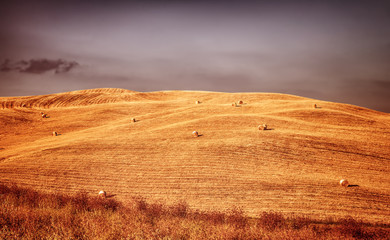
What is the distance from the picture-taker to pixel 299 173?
15.4 meters

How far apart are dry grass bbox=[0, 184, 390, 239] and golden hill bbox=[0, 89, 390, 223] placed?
56.0 inches

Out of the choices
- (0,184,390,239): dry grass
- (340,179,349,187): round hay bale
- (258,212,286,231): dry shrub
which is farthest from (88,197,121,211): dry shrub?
(340,179,349,187): round hay bale

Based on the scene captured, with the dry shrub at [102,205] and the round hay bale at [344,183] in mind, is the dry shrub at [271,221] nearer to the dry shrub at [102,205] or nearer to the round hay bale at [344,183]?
the round hay bale at [344,183]

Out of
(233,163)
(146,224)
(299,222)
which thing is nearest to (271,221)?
(299,222)

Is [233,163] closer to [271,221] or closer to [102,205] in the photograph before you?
[271,221]

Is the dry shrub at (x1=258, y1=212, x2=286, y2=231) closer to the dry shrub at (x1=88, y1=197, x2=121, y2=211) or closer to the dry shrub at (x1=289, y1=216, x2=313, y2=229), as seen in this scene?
the dry shrub at (x1=289, y1=216, x2=313, y2=229)

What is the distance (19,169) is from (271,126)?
69.3 ft

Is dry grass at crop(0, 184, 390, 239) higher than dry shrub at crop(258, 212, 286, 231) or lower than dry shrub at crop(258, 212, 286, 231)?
higher

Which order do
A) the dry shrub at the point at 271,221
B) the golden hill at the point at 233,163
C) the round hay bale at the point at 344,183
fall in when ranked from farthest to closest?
the round hay bale at the point at 344,183 → the golden hill at the point at 233,163 → the dry shrub at the point at 271,221

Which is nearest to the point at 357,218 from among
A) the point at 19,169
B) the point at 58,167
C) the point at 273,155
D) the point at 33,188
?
the point at 273,155

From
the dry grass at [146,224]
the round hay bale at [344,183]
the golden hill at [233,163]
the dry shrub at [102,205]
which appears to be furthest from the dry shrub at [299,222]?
the dry shrub at [102,205]

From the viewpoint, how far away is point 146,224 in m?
8.64

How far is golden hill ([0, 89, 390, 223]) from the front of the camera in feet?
41.4

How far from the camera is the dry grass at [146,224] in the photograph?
25.5ft
